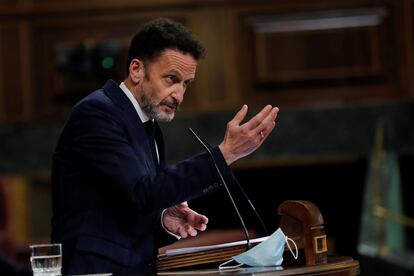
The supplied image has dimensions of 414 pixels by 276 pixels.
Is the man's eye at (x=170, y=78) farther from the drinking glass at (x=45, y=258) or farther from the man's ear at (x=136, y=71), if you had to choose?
the drinking glass at (x=45, y=258)

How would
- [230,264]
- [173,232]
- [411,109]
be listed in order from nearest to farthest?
[230,264]
[173,232]
[411,109]

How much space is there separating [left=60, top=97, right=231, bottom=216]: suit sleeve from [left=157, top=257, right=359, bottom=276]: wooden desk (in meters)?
0.27

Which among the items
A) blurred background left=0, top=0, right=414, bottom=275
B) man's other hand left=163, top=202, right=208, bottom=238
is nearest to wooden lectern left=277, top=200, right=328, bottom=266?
man's other hand left=163, top=202, right=208, bottom=238

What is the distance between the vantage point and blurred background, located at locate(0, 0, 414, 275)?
20.5 ft

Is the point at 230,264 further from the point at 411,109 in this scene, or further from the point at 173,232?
the point at 411,109

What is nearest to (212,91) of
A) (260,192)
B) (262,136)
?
(260,192)

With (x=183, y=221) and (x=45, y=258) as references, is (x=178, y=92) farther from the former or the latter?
(x=45, y=258)

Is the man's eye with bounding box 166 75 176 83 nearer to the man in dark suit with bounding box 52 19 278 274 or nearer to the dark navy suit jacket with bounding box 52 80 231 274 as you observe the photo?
the man in dark suit with bounding box 52 19 278 274

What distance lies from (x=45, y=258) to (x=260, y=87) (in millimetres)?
4269

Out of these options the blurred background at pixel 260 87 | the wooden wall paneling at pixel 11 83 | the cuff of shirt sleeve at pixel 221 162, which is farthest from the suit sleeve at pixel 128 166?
the wooden wall paneling at pixel 11 83

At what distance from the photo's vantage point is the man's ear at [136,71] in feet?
9.65

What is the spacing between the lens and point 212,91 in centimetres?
658

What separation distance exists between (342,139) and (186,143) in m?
1.03

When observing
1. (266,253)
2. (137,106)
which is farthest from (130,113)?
(266,253)
